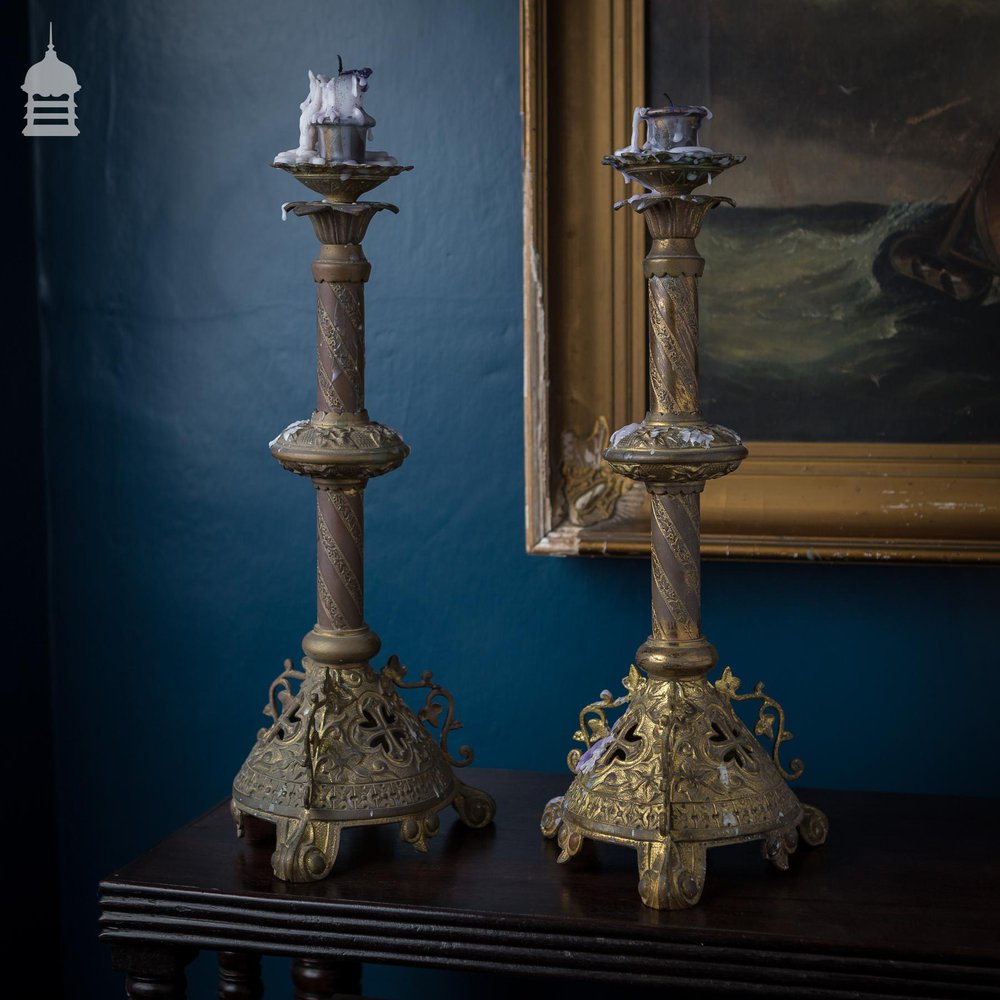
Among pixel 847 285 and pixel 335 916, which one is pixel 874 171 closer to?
pixel 847 285

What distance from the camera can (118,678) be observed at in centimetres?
205

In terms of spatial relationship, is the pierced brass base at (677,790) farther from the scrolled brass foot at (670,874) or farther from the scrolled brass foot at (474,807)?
the scrolled brass foot at (474,807)

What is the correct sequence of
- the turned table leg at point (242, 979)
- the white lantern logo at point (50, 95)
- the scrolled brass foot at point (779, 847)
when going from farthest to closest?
the white lantern logo at point (50, 95)
the turned table leg at point (242, 979)
the scrolled brass foot at point (779, 847)

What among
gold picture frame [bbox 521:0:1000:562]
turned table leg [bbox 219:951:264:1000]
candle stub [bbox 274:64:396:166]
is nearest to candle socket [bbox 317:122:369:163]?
candle stub [bbox 274:64:396:166]

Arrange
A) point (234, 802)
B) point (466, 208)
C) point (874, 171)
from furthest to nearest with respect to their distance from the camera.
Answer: point (466, 208) < point (874, 171) < point (234, 802)

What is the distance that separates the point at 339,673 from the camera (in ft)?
4.80

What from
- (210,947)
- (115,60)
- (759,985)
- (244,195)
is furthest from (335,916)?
(115,60)

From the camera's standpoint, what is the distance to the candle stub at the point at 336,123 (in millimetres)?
1401

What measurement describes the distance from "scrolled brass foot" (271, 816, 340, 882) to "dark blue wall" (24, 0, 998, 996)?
549mm

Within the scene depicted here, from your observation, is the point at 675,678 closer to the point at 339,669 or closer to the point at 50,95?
the point at 339,669

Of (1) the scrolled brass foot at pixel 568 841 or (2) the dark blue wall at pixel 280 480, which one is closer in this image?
(1) the scrolled brass foot at pixel 568 841

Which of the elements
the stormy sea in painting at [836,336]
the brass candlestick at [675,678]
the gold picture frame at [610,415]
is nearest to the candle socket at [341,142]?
the brass candlestick at [675,678]

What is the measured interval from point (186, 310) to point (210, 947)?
902 mm

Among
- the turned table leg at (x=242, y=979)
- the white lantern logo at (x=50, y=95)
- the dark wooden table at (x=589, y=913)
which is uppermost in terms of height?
the white lantern logo at (x=50, y=95)
